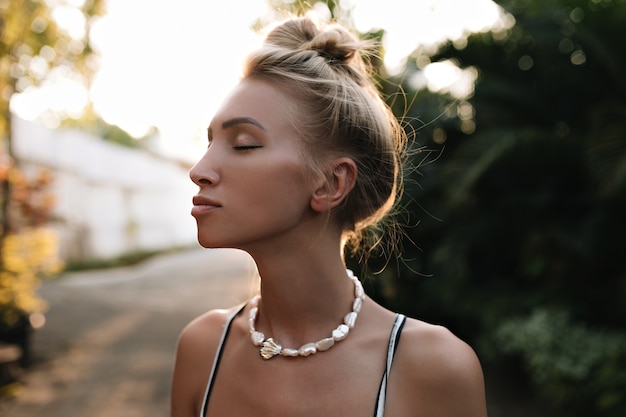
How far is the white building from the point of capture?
14852mm

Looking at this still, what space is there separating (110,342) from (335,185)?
707 cm

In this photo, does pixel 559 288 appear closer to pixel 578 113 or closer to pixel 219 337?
pixel 578 113

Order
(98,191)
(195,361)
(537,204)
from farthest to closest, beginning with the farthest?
1. (98,191)
2. (537,204)
3. (195,361)

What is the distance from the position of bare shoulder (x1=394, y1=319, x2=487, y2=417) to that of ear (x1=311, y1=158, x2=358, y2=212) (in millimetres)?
338

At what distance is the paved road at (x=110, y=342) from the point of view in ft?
18.1

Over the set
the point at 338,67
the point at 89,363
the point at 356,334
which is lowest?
the point at 89,363

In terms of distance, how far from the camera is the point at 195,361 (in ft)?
4.99

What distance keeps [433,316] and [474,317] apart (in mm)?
749

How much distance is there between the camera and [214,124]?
136 cm

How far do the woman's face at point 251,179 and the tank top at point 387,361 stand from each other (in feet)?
0.94

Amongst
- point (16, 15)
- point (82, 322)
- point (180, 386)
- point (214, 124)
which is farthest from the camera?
point (82, 322)

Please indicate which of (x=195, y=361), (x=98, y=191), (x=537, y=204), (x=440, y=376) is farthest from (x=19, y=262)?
(x=98, y=191)

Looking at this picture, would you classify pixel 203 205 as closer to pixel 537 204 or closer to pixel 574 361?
pixel 574 361

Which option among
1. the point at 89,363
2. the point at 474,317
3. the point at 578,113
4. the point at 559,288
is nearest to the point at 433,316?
the point at 474,317
